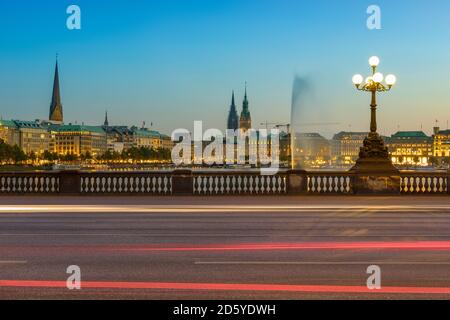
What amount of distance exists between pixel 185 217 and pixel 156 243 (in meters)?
5.99

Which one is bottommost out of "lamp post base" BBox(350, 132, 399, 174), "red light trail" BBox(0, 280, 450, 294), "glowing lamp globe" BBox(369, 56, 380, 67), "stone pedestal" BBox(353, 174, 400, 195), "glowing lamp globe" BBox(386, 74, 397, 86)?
"red light trail" BBox(0, 280, 450, 294)

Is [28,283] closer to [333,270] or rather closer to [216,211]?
[333,270]

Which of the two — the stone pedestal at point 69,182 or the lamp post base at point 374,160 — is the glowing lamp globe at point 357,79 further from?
the stone pedestal at point 69,182

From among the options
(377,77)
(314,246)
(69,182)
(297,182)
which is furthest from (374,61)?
(314,246)

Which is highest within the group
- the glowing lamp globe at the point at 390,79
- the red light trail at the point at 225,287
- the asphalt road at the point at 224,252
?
the glowing lamp globe at the point at 390,79

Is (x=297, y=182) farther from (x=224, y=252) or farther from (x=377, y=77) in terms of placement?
Answer: (x=224, y=252)

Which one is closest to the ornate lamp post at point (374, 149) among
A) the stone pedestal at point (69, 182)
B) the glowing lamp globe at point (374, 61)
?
the glowing lamp globe at point (374, 61)

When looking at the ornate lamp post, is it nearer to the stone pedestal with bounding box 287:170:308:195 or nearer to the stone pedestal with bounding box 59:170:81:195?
the stone pedestal with bounding box 287:170:308:195

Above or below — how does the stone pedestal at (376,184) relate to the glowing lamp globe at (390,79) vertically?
below

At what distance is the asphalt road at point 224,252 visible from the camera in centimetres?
897

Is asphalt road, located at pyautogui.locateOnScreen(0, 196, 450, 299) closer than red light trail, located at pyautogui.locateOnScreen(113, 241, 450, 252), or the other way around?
asphalt road, located at pyautogui.locateOnScreen(0, 196, 450, 299)

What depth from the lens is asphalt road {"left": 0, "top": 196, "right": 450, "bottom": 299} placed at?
8.97 m

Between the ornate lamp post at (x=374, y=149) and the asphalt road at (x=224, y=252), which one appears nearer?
the asphalt road at (x=224, y=252)

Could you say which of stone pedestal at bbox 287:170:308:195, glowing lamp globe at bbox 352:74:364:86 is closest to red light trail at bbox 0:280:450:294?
stone pedestal at bbox 287:170:308:195
